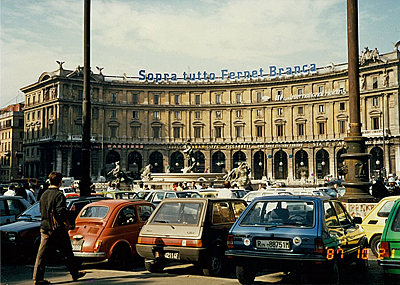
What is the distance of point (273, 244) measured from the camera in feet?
25.5

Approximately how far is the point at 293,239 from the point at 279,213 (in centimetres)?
88

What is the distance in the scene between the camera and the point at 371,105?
68.4 m

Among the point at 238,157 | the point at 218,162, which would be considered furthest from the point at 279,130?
the point at 218,162

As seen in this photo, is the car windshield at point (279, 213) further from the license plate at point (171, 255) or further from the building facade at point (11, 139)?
the building facade at point (11, 139)

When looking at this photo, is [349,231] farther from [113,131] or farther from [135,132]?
[135,132]

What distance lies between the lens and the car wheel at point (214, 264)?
29.8ft

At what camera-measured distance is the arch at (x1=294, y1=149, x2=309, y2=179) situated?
243 ft

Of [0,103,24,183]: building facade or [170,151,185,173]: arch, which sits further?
[0,103,24,183]: building facade

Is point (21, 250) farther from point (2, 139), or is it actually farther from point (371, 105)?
point (2, 139)

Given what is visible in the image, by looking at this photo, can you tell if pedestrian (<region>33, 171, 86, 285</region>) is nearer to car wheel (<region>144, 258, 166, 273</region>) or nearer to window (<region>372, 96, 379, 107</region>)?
car wheel (<region>144, 258, 166, 273</region>)

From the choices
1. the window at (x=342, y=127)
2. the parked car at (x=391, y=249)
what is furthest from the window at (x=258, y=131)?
the parked car at (x=391, y=249)

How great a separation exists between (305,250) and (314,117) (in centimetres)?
6897

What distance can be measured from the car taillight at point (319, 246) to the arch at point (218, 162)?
71989 mm

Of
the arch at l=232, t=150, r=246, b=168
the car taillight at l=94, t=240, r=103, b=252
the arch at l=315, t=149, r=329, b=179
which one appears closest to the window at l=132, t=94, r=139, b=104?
the arch at l=232, t=150, r=246, b=168
